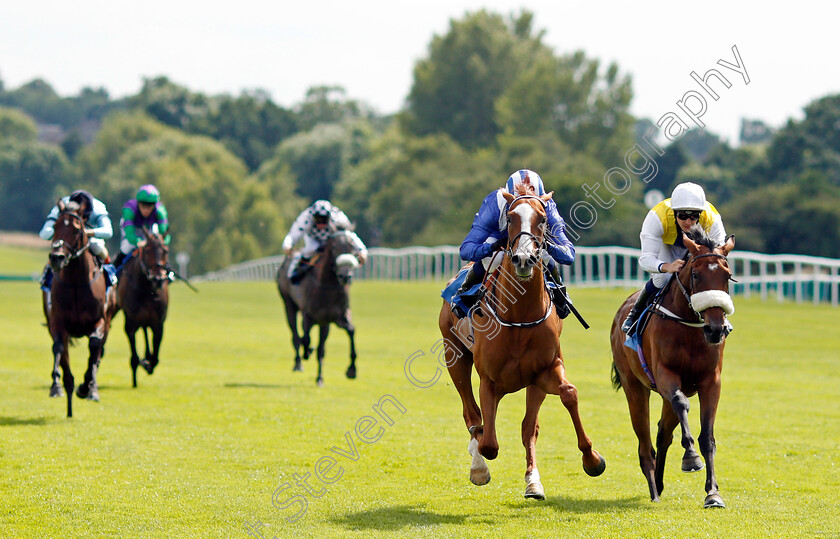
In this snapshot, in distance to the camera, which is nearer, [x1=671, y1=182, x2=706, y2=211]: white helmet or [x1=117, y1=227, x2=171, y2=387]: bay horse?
[x1=671, y1=182, x2=706, y2=211]: white helmet

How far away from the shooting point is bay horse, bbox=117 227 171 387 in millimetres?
13539

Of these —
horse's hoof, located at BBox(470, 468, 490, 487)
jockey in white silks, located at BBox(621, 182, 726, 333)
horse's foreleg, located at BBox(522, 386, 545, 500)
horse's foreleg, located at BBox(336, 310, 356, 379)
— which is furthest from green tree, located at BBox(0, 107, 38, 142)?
horse's hoof, located at BBox(470, 468, 490, 487)

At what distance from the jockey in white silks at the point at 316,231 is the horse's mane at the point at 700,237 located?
772cm

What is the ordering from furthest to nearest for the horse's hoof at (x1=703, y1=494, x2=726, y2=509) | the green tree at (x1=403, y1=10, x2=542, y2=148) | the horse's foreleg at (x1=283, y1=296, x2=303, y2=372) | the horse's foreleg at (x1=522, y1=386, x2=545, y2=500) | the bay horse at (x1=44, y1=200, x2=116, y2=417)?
1. the green tree at (x1=403, y1=10, x2=542, y2=148)
2. the horse's foreleg at (x1=283, y1=296, x2=303, y2=372)
3. the bay horse at (x1=44, y1=200, x2=116, y2=417)
4. the horse's foreleg at (x1=522, y1=386, x2=545, y2=500)
5. the horse's hoof at (x1=703, y1=494, x2=726, y2=509)

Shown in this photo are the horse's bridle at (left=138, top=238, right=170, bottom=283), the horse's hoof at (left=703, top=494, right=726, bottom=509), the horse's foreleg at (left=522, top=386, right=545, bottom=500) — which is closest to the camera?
the horse's hoof at (left=703, top=494, right=726, bottom=509)

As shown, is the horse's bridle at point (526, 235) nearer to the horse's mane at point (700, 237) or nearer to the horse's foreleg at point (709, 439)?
the horse's mane at point (700, 237)

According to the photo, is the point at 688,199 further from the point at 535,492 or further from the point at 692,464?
the point at 535,492

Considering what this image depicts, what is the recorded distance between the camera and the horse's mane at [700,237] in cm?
751

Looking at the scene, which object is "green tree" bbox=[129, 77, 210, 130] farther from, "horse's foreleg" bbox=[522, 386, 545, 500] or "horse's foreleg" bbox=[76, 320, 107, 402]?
"horse's foreleg" bbox=[522, 386, 545, 500]

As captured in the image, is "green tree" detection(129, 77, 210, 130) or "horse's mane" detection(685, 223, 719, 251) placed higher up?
"green tree" detection(129, 77, 210, 130)

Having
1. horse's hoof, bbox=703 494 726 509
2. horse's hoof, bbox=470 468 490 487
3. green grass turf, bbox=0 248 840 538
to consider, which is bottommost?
green grass turf, bbox=0 248 840 538

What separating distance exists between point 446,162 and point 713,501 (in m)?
57.3

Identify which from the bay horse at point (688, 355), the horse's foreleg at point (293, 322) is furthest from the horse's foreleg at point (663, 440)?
the horse's foreleg at point (293, 322)

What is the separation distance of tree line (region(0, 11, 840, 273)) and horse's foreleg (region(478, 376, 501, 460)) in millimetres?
36123
